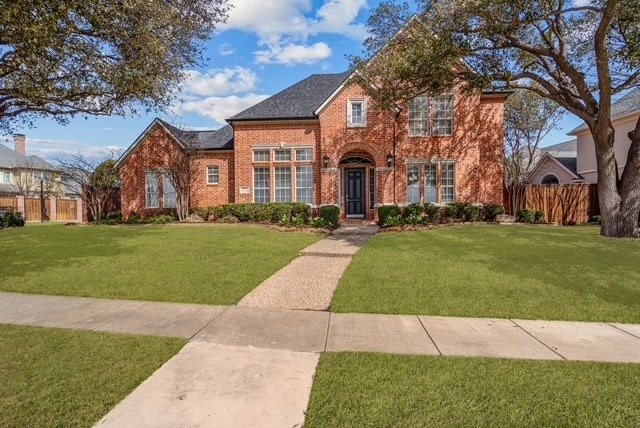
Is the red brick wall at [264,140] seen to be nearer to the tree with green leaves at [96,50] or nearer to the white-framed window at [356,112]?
the white-framed window at [356,112]

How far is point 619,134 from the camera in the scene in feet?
70.4

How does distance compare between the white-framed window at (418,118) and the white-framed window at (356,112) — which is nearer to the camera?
the white-framed window at (356,112)

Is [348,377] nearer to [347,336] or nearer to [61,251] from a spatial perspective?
[347,336]

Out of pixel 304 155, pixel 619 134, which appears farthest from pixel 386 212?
pixel 619 134

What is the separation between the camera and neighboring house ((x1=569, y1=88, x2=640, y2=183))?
20466mm

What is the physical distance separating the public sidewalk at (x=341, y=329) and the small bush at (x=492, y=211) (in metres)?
13.2

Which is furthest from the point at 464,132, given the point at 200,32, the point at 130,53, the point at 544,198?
the point at 130,53

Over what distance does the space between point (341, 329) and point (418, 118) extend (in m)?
15.5

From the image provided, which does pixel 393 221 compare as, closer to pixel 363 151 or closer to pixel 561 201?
pixel 363 151

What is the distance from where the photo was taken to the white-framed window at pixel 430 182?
18.1 metres

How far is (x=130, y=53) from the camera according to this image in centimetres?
891

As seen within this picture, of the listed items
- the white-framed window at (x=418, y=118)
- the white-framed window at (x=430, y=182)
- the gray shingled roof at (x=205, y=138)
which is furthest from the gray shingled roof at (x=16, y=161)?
the white-framed window at (x=430, y=182)

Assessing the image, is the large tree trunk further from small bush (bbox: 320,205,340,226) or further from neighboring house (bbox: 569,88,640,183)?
small bush (bbox: 320,205,340,226)

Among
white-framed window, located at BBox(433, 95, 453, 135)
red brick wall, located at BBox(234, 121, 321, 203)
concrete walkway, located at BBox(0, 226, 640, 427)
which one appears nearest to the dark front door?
red brick wall, located at BBox(234, 121, 321, 203)
